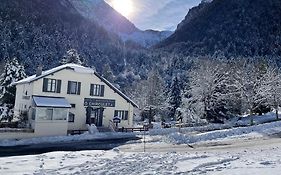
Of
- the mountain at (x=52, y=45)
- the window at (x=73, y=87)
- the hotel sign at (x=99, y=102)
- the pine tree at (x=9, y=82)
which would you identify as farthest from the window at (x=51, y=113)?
the mountain at (x=52, y=45)

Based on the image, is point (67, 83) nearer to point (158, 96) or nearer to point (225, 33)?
point (158, 96)

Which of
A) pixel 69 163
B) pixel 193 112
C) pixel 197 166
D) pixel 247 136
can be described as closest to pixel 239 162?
pixel 197 166

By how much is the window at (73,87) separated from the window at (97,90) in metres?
1.92

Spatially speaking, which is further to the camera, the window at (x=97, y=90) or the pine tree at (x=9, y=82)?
the pine tree at (x=9, y=82)

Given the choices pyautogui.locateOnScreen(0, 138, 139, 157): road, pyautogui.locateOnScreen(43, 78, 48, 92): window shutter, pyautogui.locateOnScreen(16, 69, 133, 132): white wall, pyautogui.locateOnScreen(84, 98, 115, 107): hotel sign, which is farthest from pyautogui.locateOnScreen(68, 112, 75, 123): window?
pyautogui.locateOnScreen(0, 138, 139, 157): road

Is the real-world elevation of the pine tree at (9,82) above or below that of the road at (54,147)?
above

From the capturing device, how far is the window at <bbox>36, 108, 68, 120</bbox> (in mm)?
39969

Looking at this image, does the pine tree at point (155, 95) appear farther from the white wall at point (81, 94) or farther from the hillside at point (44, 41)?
the hillside at point (44, 41)

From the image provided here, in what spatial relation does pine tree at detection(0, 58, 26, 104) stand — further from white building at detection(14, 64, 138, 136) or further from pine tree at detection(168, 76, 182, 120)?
pine tree at detection(168, 76, 182, 120)

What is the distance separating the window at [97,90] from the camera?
1854 inches

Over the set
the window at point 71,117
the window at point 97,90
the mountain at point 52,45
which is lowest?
the window at point 71,117

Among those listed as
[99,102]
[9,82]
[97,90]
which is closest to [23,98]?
[9,82]

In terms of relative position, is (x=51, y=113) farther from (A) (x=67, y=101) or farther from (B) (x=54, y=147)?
(B) (x=54, y=147)

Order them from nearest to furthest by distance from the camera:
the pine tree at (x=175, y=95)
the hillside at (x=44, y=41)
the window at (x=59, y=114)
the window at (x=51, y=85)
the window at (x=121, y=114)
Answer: the window at (x=59, y=114), the window at (x=51, y=85), the window at (x=121, y=114), the pine tree at (x=175, y=95), the hillside at (x=44, y=41)
